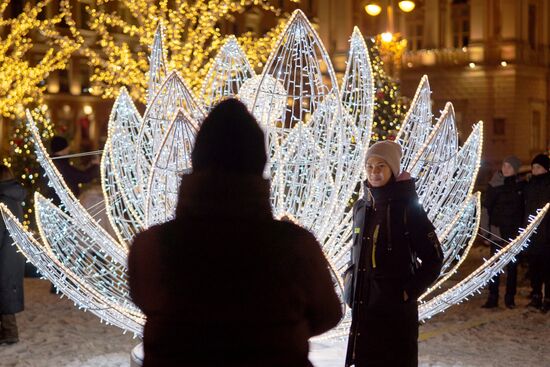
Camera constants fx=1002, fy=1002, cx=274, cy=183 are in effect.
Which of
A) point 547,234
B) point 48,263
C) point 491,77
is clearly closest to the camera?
point 48,263

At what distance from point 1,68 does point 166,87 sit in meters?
14.0

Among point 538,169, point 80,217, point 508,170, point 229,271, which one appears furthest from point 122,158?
point 508,170

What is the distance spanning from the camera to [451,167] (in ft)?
Answer: 22.3

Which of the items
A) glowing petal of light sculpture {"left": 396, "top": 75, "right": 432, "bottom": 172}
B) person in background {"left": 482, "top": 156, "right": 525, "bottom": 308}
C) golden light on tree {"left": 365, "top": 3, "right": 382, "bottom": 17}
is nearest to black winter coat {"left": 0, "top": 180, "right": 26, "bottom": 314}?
glowing petal of light sculpture {"left": 396, "top": 75, "right": 432, "bottom": 172}

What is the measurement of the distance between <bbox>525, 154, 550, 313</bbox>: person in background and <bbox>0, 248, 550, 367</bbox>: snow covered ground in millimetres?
293

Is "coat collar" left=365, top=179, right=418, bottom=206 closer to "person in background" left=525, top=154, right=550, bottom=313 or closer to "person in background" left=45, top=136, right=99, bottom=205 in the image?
"person in background" left=525, top=154, right=550, bottom=313

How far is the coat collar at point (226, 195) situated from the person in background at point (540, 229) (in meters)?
8.32

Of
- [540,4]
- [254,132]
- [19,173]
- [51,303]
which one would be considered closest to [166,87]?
[254,132]

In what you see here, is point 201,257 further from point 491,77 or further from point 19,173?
point 491,77

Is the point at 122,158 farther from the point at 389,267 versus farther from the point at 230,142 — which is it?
the point at 230,142

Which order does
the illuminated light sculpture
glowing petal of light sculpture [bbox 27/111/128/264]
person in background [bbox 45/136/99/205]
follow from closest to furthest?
the illuminated light sculpture < glowing petal of light sculpture [bbox 27/111/128/264] < person in background [bbox 45/136/99/205]

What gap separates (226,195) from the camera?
3.01 metres

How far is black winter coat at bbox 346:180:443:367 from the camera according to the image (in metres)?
5.15

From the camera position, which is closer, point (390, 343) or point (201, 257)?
point (201, 257)
